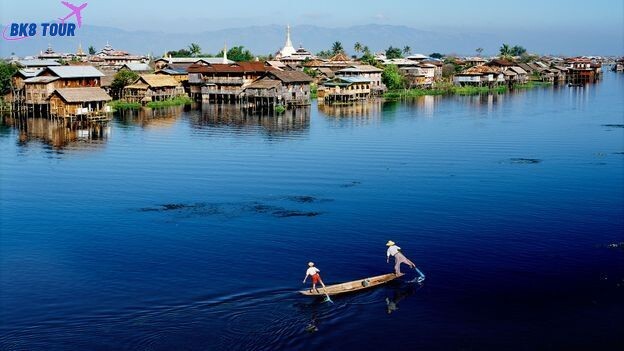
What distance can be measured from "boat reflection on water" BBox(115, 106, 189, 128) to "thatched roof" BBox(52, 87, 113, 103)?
333 centimetres

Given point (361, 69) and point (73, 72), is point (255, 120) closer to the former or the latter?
point (73, 72)

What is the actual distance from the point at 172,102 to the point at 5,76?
72.6ft

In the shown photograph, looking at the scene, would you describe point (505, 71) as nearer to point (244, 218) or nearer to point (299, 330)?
point (244, 218)

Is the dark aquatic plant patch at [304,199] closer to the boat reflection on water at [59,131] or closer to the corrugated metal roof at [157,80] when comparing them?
the boat reflection on water at [59,131]

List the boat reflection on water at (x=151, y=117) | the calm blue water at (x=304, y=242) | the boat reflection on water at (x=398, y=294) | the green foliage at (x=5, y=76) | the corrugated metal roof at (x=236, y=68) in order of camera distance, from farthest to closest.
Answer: the corrugated metal roof at (x=236, y=68) → the green foliage at (x=5, y=76) → the boat reflection on water at (x=151, y=117) → the boat reflection on water at (x=398, y=294) → the calm blue water at (x=304, y=242)

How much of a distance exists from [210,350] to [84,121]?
61.8 meters

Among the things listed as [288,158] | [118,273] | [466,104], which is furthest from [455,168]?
[466,104]

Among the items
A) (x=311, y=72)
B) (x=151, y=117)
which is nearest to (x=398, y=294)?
(x=151, y=117)

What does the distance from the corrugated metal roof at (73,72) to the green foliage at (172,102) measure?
443 inches

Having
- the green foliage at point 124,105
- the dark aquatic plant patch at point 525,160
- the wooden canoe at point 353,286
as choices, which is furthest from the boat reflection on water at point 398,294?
the green foliage at point 124,105

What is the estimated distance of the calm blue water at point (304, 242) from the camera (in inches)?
800

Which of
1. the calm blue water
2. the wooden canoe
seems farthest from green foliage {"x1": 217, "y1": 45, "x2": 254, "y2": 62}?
the wooden canoe

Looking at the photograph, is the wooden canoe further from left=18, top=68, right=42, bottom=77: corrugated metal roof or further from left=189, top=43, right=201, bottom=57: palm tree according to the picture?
left=189, top=43, right=201, bottom=57: palm tree

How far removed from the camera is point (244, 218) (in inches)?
1291
